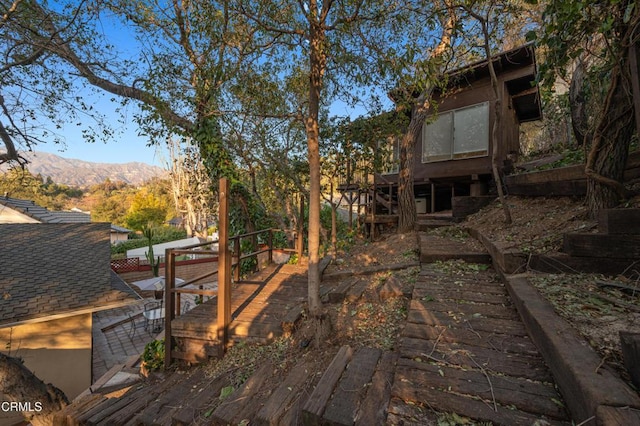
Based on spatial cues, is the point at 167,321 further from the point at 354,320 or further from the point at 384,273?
the point at 384,273

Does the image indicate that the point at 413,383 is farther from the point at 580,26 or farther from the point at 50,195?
the point at 50,195

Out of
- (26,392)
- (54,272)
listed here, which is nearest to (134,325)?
(54,272)

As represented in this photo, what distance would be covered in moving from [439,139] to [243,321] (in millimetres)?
7952

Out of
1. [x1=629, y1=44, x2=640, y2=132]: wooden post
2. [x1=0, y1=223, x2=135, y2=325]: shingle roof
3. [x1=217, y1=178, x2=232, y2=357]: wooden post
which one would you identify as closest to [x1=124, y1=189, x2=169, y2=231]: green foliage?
[x1=0, y1=223, x2=135, y2=325]: shingle roof

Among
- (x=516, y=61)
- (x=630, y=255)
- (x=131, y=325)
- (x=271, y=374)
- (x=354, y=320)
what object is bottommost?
(x=131, y=325)

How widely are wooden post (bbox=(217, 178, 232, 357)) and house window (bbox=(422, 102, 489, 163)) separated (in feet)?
20.9

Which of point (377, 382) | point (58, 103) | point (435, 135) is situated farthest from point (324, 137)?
point (58, 103)

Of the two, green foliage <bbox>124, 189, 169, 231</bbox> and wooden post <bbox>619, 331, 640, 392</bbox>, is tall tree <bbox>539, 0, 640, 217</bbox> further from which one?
green foliage <bbox>124, 189, 169, 231</bbox>

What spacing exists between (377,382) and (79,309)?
768 centimetres

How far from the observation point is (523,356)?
1.60 m

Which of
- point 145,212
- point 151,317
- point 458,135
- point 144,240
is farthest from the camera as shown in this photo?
point 145,212

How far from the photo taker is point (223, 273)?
3564mm

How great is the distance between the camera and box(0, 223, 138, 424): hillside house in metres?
6.10

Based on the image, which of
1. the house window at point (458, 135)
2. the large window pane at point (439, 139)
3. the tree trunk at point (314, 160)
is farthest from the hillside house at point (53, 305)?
the house window at point (458, 135)
